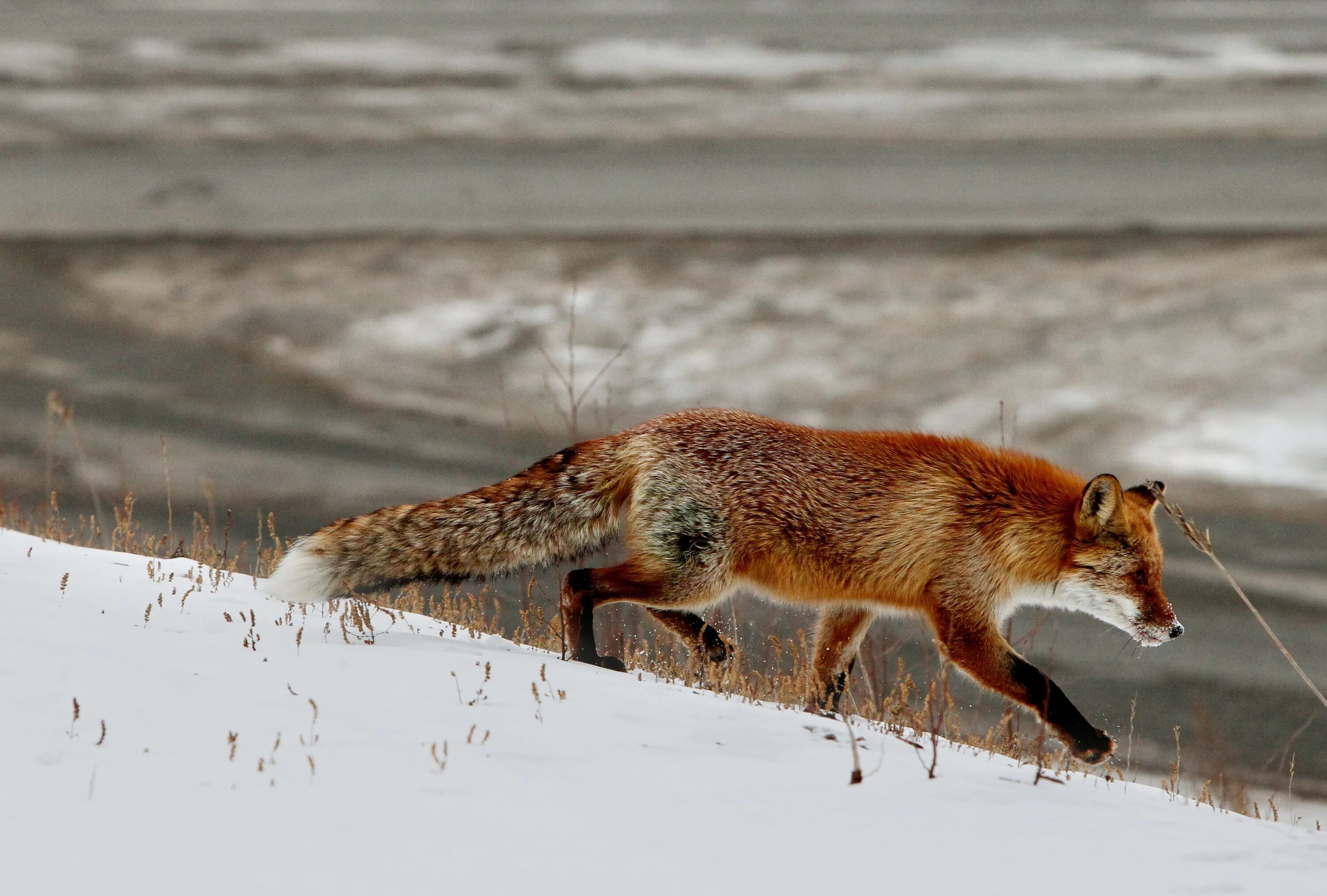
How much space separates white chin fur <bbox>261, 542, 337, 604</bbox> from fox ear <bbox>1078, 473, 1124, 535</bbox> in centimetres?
359

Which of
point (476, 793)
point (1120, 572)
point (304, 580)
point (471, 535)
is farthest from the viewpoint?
point (1120, 572)

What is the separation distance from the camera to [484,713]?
4.30 m

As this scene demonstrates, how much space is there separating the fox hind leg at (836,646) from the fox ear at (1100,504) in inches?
46.1

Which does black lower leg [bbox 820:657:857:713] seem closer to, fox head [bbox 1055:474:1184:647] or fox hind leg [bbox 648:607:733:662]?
fox hind leg [bbox 648:607:733:662]

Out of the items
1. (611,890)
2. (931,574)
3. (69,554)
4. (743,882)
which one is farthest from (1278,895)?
(69,554)

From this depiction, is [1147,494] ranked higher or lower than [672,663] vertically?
higher

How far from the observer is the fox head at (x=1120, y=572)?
585 centimetres

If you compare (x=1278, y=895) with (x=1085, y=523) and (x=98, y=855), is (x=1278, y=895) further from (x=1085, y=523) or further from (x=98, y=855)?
(x=98, y=855)

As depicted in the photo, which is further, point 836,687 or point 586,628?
point 836,687

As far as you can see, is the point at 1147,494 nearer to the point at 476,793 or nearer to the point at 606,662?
the point at 606,662

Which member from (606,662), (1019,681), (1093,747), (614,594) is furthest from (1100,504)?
(606,662)

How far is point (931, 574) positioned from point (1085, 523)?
805mm

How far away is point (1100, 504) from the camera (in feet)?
18.9

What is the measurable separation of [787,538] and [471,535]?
1.52 meters
